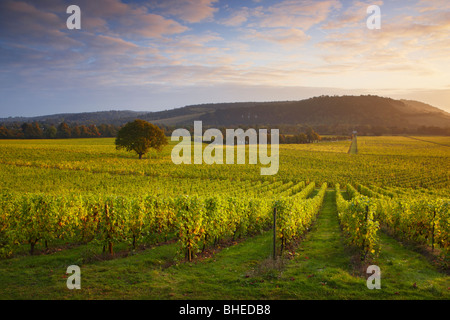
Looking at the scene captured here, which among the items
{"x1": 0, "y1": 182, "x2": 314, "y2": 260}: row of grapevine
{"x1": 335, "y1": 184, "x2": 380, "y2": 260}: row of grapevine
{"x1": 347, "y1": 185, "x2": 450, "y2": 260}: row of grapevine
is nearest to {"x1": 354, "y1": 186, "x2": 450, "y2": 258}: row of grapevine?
{"x1": 347, "y1": 185, "x2": 450, "y2": 260}: row of grapevine

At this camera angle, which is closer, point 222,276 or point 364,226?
point 222,276

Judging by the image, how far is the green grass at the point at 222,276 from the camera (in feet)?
27.6

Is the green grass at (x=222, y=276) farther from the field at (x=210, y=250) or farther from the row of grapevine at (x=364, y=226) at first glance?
the row of grapevine at (x=364, y=226)

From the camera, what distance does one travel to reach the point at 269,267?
1055 centimetres

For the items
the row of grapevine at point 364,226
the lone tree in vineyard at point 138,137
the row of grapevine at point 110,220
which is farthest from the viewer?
the lone tree in vineyard at point 138,137

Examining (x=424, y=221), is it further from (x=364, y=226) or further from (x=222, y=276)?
(x=222, y=276)

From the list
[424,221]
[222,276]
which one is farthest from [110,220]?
[424,221]

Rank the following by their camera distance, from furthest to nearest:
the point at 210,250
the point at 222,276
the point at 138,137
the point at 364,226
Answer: the point at 138,137, the point at 210,250, the point at 364,226, the point at 222,276

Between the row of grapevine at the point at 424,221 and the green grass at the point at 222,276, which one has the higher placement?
the row of grapevine at the point at 424,221

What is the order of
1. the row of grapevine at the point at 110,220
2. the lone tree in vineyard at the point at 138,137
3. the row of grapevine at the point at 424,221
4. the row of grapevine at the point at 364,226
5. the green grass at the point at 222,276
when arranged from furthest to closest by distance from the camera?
the lone tree in vineyard at the point at 138,137, the row of grapevine at the point at 110,220, the row of grapevine at the point at 424,221, the row of grapevine at the point at 364,226, the green grass at the point at 222,276

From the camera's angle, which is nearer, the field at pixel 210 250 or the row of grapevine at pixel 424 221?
the field at pixel 210 250

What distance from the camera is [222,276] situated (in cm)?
987

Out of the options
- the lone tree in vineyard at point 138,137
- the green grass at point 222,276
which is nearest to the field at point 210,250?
the green grass at point 222,276

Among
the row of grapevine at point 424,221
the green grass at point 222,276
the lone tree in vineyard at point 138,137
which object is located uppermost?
the lone tree in vineyard at point 138,137
